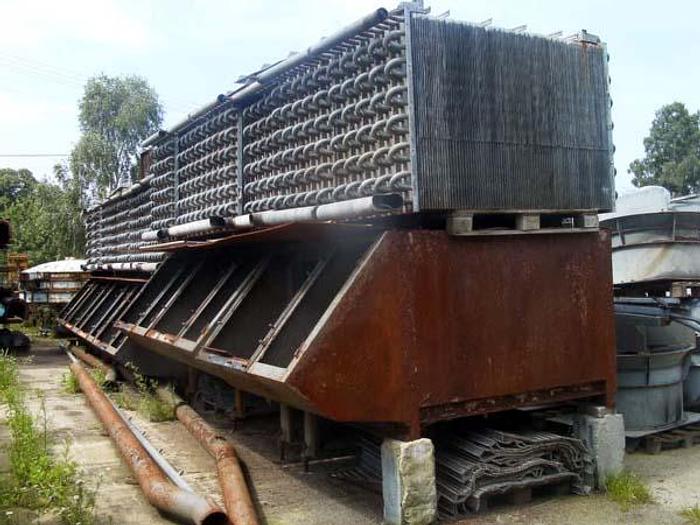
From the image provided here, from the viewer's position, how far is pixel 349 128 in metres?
6.04

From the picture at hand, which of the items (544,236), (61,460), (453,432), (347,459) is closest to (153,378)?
(61,460)

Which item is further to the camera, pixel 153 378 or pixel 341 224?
pixel 153 378

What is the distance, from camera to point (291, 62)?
21.5 ft

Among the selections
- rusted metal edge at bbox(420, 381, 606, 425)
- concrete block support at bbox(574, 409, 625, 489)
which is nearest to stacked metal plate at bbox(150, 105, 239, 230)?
rusted metal edge at bbox(420, 381, 606, 425)

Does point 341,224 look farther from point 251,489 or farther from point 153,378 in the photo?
point 153,378

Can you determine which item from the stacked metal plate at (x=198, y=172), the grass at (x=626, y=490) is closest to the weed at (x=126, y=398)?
the stacked metal plate at (x=198, y=172)

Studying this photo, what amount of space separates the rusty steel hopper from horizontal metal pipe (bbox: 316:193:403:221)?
0.57 feet

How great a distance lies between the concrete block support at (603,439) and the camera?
604cm

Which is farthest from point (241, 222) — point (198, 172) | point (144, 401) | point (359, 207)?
point (144, 401)

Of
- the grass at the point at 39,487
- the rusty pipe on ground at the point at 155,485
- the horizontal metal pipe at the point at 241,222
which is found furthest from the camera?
the horizontal metal pipe at the point at 241,222

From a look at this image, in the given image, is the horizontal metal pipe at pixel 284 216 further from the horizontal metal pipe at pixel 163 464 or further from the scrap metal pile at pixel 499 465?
the horizontal metal pipe at pixel 163 464

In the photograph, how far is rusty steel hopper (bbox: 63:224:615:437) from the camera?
16.5 feet

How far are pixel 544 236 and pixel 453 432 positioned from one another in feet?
6.01

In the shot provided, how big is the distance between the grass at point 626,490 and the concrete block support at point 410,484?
1.65 m
